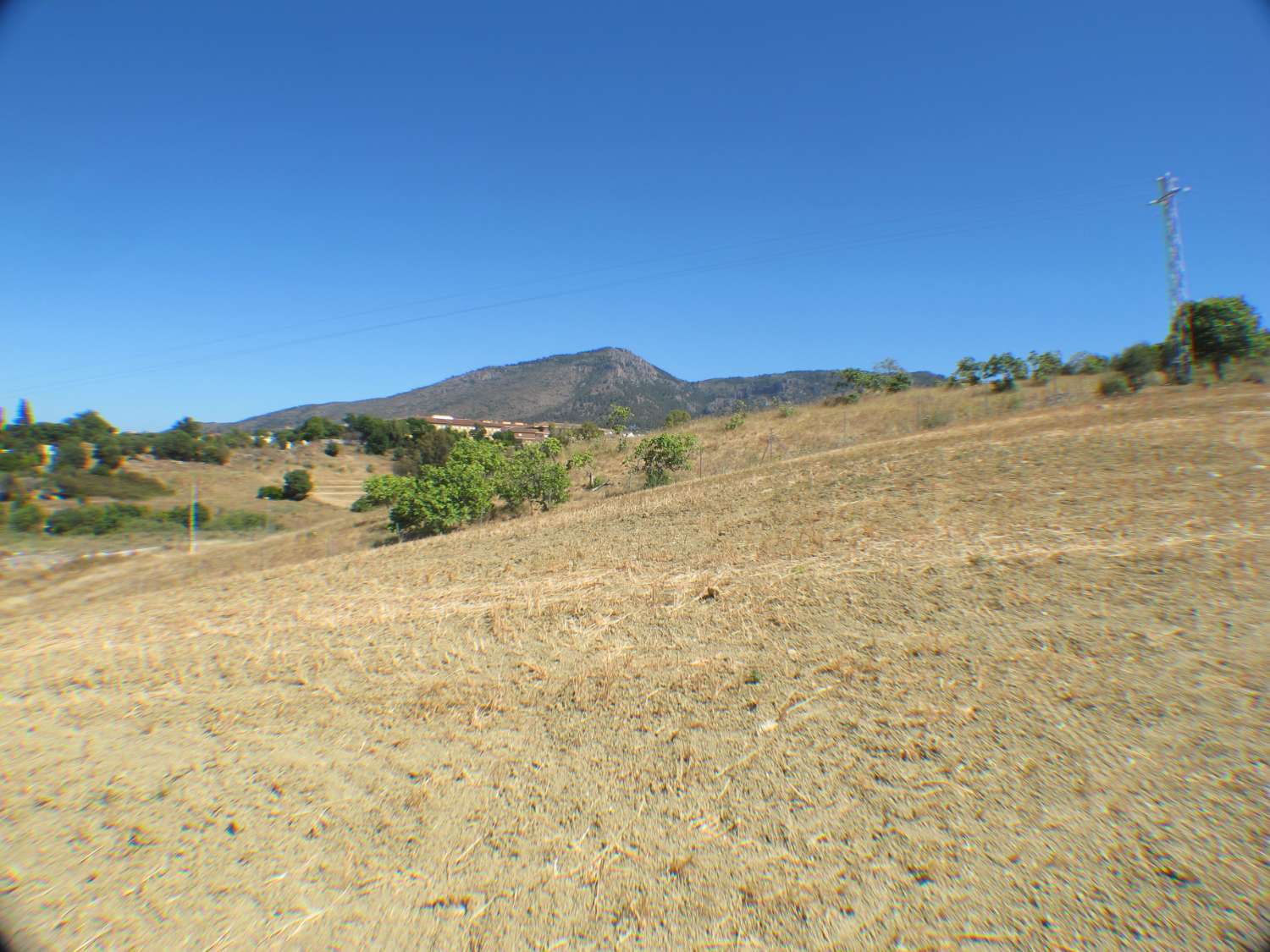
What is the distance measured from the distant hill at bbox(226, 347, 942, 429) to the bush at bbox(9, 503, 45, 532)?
59310mm

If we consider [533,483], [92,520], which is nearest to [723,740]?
[533,483]

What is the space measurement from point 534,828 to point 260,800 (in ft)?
7.24

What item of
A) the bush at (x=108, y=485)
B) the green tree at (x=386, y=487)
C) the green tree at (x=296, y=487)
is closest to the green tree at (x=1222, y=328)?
the green tree at (x=386, y=487)

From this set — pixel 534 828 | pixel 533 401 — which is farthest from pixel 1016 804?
pixel 533 401

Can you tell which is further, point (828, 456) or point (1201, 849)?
point (828, 456)

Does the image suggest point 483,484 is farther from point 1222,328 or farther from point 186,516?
point 1222,328

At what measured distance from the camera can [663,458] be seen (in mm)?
27016

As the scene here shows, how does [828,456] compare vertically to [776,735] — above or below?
above

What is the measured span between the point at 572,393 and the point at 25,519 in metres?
82.8

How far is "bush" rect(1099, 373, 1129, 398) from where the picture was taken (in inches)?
935

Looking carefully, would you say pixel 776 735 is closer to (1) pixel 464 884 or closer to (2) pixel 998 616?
(1) pixel 464 884

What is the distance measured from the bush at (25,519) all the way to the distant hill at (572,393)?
59.3 metres

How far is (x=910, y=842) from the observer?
3.81m

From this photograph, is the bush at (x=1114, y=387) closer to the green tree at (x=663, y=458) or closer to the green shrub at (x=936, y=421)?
the green shrub at (x=936, y=421)
